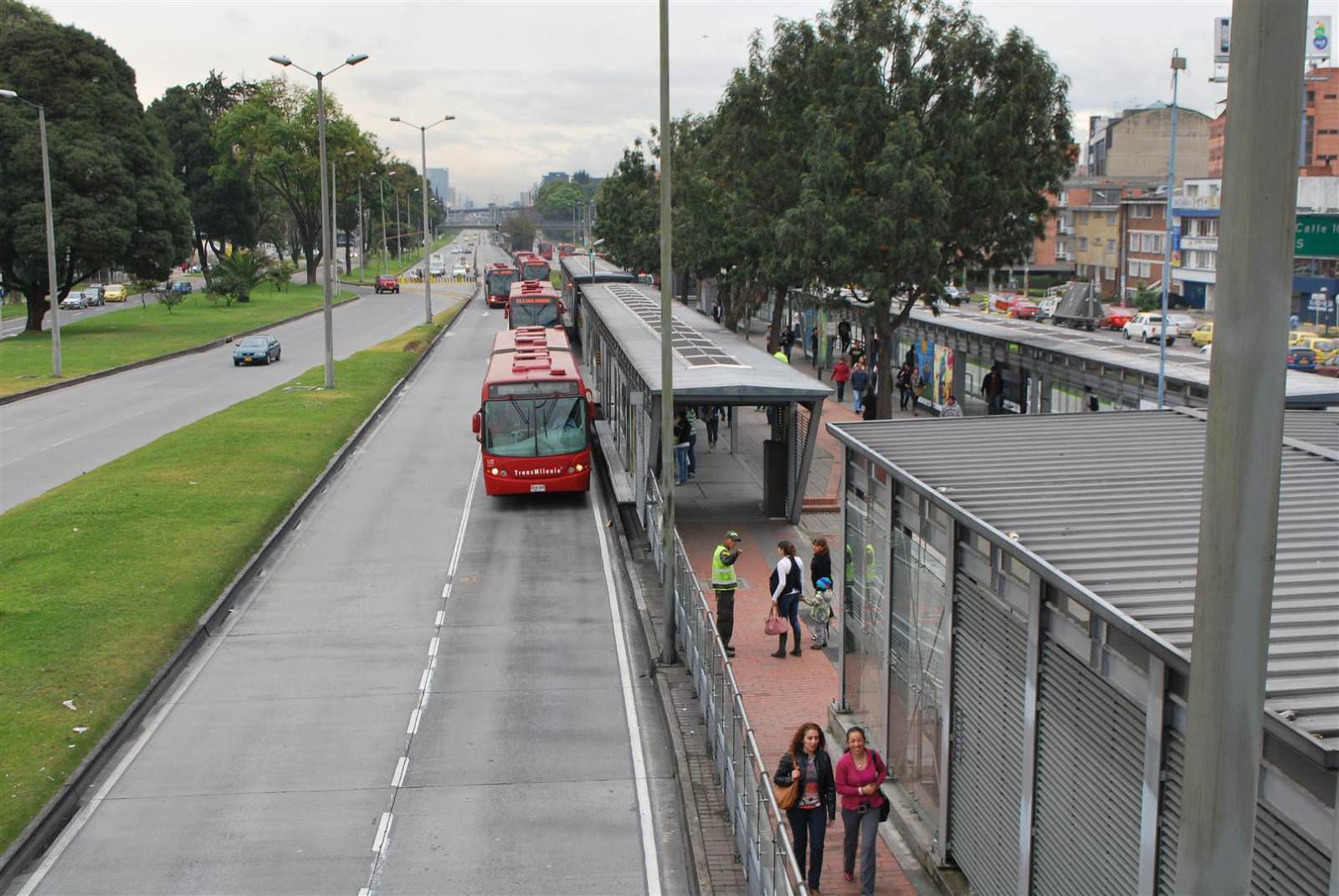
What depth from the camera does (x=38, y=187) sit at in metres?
60.5

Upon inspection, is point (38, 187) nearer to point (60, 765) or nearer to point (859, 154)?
point (859, 154)

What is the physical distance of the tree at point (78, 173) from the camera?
198 ft

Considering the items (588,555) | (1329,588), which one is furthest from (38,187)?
(1329,588)

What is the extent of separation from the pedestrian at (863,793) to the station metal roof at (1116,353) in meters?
6.95

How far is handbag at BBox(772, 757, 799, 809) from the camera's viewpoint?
10883 millimetres

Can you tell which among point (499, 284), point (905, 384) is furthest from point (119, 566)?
point (499, 284)

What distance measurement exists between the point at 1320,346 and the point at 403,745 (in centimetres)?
4866

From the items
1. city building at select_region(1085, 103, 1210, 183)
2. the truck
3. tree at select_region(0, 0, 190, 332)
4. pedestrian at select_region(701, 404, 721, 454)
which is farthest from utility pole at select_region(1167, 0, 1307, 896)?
city building at select_region(1085, 103, 1210, 183)

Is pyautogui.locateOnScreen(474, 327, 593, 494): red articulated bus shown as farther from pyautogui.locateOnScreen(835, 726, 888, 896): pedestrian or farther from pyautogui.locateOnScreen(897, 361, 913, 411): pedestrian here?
pyautogui.locateOnScreen(835, 726, 888, 896): pedestrian

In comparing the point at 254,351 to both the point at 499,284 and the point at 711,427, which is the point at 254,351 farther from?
the point at 499,284

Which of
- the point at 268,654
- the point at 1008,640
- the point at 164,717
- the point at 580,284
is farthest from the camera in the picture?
the point at 580,284

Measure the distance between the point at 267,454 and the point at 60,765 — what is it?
18.5m

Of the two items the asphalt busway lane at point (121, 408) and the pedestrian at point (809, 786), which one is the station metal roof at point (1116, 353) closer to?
the pedestrian at point (809, 786)

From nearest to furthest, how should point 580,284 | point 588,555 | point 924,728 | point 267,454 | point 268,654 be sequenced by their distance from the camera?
point 924,728 < point 268,654 < point 588,555 < point 267,454 < point 580,284
